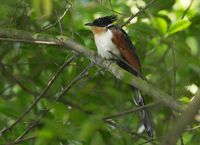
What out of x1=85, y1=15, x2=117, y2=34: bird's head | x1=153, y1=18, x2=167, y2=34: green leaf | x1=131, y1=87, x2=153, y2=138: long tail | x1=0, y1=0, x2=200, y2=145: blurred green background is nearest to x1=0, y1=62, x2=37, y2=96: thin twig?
x1=0, y1=0, x2=200, y2=145: blurred green background

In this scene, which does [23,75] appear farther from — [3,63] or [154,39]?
[154,39]

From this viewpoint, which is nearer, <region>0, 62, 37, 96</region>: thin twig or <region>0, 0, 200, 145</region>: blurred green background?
<region>0, 0, 200, 145</region>: blurred green background

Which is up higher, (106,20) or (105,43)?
(106,20)

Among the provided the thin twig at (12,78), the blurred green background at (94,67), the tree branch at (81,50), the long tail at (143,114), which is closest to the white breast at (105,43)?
the blurred green background at (94,67)

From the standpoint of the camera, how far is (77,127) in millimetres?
2447

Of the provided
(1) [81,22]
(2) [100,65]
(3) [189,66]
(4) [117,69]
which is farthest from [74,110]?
(1) [81,22]

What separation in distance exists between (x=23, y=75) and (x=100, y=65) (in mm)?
1917

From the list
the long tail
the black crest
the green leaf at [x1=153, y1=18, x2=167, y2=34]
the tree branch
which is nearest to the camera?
the tree branch

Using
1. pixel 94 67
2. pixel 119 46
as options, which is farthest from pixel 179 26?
pixel 94 67

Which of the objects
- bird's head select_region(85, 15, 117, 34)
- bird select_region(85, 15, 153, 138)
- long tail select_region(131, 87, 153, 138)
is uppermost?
bird's head select_region(85, 15, 117, 34)

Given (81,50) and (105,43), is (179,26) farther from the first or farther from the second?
(81,50)

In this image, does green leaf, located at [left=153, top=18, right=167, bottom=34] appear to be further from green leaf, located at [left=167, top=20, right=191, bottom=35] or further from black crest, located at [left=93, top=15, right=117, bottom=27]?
black crest, located at [left=93, top=15, right=117, bottom=27]

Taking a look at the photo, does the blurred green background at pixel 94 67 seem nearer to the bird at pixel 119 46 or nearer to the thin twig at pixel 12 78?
the thin twig at pixel 12 78

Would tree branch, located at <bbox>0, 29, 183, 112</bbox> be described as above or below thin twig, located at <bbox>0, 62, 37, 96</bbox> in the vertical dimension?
above
